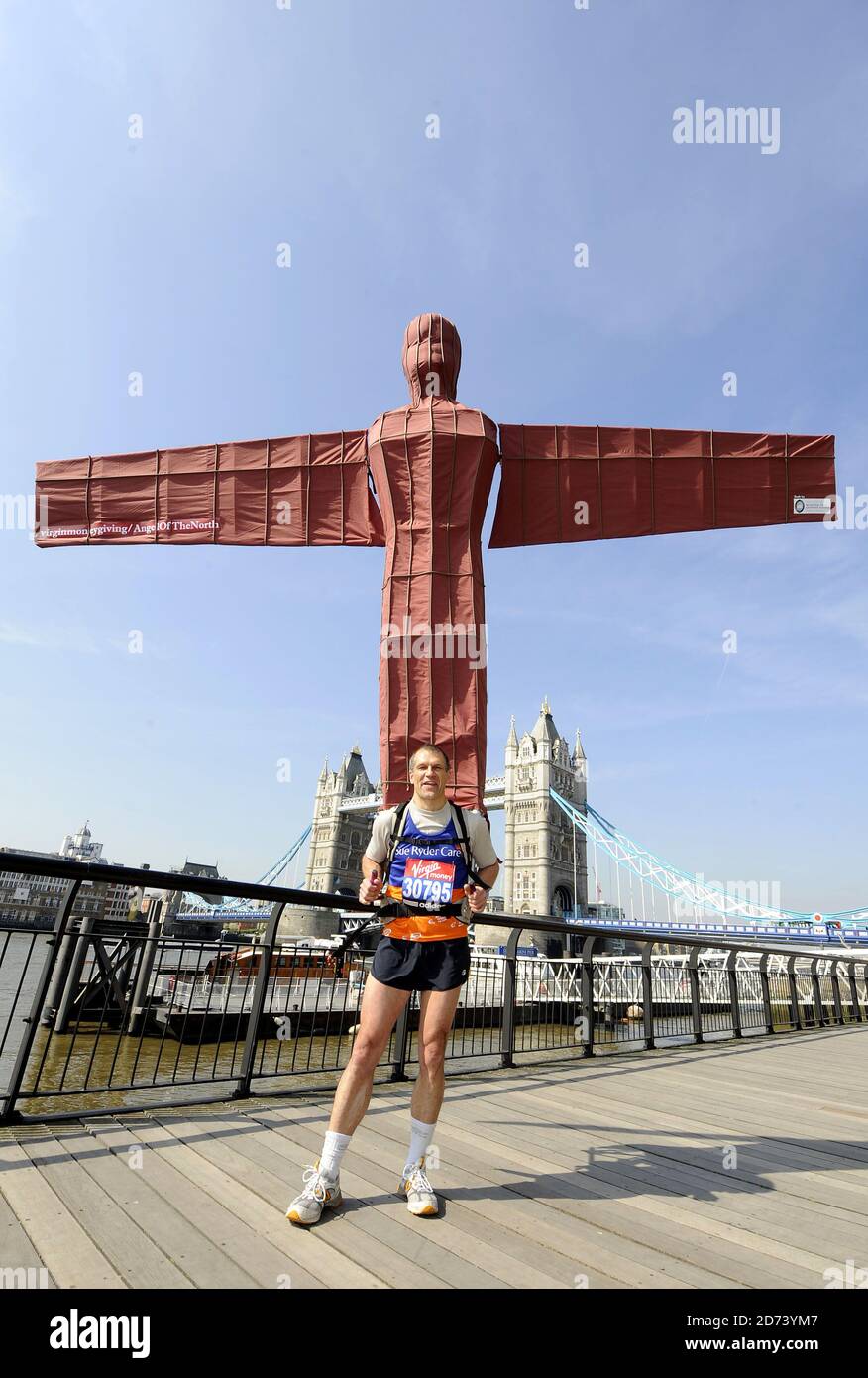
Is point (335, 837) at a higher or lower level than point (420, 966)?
lower

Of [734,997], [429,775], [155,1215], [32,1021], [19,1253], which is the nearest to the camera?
[19,1253]

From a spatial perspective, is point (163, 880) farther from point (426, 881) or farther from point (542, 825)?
point (542, 825)

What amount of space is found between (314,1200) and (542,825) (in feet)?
Result: 242

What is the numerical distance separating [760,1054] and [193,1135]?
239 inches

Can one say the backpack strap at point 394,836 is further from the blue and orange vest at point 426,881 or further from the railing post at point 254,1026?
the railing post at point 254,1026

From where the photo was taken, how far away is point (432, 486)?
878 centimetres

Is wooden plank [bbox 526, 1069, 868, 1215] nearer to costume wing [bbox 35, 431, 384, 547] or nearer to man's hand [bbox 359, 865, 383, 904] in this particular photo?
man's hand [bbox 359, 865, 383, 904]

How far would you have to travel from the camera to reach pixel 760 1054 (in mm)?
7289

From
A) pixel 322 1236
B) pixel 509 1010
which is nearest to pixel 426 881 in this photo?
pixel 322 1236

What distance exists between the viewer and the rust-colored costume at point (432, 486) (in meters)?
8.81

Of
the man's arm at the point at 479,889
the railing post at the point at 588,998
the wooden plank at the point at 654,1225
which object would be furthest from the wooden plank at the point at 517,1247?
the railing post at the point at 588,998

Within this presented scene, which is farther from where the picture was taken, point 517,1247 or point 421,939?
point 421,939
